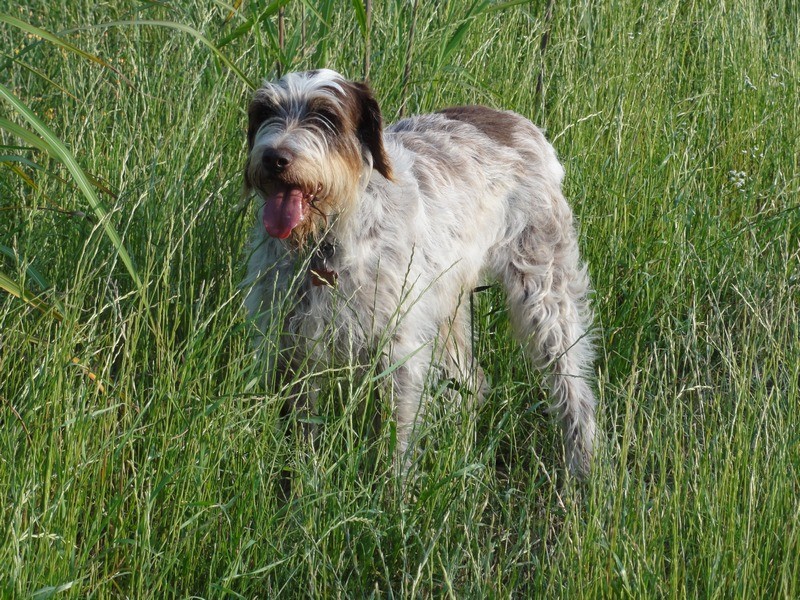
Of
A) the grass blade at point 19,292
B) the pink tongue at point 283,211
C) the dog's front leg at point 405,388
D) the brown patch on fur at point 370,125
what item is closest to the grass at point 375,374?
the grass blade at point 19,292

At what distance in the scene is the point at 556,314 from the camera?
4227 mm

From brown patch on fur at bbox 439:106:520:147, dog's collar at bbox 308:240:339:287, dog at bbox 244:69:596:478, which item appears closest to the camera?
dog at bbox 244:69:596:478

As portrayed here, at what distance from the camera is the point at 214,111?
430 centimetres

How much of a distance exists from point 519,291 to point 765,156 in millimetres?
1751

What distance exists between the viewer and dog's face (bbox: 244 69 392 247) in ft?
10.9

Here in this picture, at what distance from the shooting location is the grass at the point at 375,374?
2535 mm

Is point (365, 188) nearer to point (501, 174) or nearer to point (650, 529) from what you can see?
point (501, 174)

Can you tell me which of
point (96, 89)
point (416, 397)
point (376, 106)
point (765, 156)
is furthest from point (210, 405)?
point (765, 156)

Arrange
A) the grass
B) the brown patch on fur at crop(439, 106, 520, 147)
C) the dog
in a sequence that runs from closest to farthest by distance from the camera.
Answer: the grass, the dog, the brown patch on fur at crop(439, 106, 520, 147)

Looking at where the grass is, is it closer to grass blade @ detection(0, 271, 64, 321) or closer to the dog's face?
grass blade @ detection(0, 271, 64, 321)

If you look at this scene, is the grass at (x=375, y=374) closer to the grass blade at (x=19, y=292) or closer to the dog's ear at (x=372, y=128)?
the grass blade at (x=19, y=292)

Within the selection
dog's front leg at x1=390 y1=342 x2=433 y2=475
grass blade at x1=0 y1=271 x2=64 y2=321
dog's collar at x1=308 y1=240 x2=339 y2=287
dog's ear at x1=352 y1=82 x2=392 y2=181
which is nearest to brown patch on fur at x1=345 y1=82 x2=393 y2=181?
dog's ear at x1=352 y1=82 x2=392 y2=181

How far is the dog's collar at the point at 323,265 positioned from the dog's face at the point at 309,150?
69 millimetres

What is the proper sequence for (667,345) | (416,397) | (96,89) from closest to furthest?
(416,397) < (667,345) < (96,89)
